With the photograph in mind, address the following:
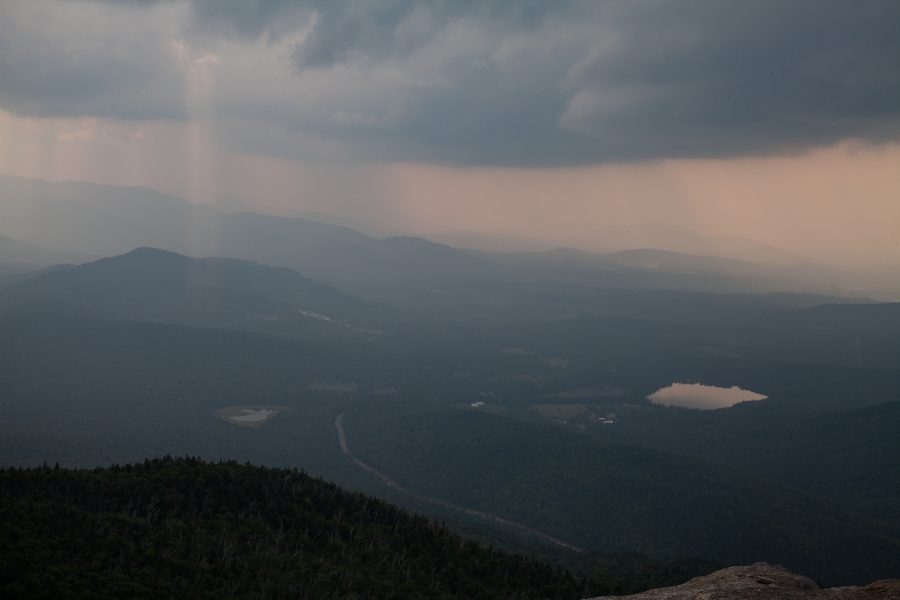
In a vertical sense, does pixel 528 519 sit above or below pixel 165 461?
below

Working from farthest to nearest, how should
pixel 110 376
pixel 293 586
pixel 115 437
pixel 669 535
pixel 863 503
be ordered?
1. pixel 110 376
2. pixel 115 437
3. pixel 863 503
4. pixel 669 535
5. pixel 293 586

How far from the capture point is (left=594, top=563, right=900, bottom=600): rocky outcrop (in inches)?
1132

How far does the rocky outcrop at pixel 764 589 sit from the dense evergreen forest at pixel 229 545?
67.4ft

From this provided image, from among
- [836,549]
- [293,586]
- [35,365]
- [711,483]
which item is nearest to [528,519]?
[711,483]

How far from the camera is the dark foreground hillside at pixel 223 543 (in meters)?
39.4

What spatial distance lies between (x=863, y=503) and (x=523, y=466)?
53815 millimetres

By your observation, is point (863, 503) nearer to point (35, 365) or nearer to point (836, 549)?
point (836, 549)

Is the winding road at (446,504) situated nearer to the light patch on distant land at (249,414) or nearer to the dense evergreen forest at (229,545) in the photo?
the light patch on distant land at (249,414)

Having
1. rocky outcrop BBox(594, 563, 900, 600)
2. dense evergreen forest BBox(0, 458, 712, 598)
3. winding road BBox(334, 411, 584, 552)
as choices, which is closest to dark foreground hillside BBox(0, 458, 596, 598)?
dense evergreen forest BBox(0, 458, 712, 598)

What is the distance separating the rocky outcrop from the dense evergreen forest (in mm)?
20531

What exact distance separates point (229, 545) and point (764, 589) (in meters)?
33.0

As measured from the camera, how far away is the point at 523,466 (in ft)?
422

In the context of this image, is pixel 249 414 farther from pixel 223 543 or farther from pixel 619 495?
pixel 223 543

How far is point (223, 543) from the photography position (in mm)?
48875
